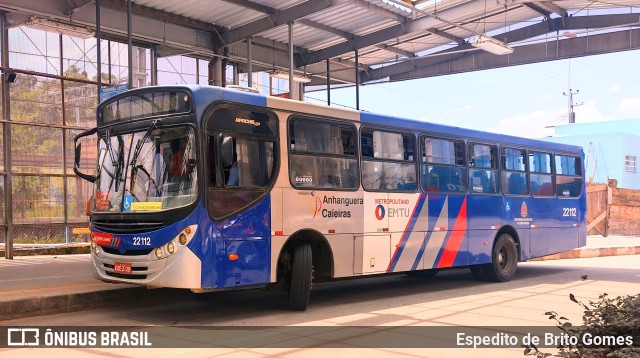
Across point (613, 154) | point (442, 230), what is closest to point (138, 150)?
point (442, 230)

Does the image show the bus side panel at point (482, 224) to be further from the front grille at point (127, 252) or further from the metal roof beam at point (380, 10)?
the front grille at point (127, 252)

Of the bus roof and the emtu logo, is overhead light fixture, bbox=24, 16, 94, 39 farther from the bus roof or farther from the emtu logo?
the emtu logo

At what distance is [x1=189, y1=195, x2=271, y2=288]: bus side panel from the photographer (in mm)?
8500

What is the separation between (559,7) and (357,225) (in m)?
10.6

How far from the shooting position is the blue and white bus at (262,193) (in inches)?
338

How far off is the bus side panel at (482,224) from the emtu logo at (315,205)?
4.39m

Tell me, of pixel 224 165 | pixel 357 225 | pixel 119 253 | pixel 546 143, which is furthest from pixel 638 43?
pixel 119 253

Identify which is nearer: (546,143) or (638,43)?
(546,143)

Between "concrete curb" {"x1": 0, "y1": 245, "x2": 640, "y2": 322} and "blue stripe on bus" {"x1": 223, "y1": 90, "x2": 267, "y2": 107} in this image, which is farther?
"blue stripe on bus" {"x1": 223, "y1": 90, "x2": 267, "y2": 107}

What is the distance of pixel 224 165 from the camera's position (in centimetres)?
888

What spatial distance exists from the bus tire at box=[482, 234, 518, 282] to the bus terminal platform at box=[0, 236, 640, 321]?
6.66 meters

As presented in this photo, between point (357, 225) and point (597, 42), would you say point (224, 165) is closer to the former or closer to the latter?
point (357, 225)

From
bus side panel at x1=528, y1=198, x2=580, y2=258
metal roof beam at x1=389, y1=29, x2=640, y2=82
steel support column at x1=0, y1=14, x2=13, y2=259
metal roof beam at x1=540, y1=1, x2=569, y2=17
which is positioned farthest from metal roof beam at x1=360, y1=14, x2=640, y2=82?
steel support column at x1=0, y1=14, x2=13, y2=259

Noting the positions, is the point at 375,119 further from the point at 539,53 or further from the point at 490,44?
the point at 539,53
